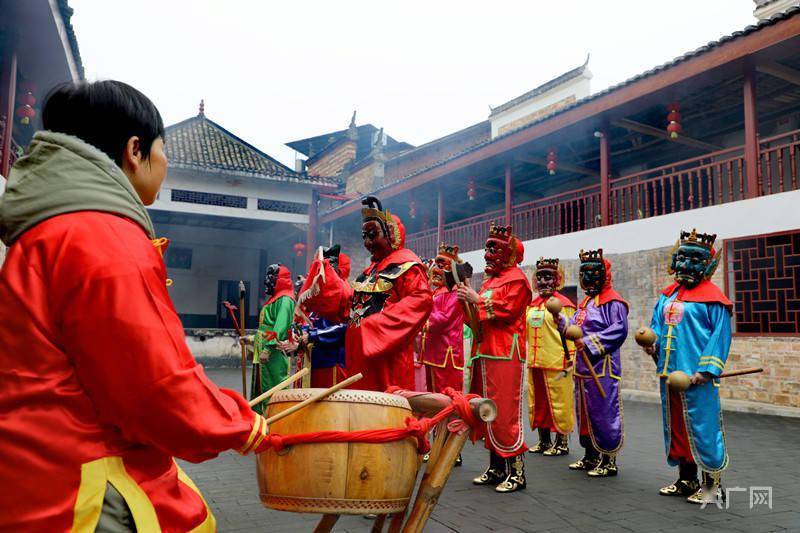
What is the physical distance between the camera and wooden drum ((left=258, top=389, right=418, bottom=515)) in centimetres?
195

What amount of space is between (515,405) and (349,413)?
10.00 feet

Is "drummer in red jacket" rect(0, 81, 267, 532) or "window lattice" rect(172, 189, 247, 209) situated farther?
"window lattice" rect(172, 189, 247, 209)

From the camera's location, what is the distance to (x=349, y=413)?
78.5 inches

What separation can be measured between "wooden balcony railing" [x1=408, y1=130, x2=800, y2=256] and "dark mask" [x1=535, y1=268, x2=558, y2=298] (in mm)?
4316

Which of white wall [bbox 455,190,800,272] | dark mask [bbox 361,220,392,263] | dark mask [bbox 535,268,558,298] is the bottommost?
dark mask [bbox 535,268,558,298]

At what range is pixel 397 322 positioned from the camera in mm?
3420

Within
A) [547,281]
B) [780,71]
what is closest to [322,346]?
[547,281]

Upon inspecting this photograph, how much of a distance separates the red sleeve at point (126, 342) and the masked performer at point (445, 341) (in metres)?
5.12

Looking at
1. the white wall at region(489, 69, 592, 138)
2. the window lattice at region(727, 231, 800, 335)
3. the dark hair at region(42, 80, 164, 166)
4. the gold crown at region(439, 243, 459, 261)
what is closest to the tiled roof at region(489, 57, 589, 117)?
the white wall at region(489, 69, 592, 138)

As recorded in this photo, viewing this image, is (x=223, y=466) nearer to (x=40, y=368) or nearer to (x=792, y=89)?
(x=40, y=368)

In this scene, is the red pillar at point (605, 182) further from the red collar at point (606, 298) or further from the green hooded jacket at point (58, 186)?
the green hooded jacket at point (58, 186)

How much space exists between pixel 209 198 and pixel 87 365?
17.0 m

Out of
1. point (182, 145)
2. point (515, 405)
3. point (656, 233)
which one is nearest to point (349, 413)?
point (515, 405)

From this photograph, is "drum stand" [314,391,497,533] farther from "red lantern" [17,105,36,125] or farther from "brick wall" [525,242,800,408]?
"red lantern" [17,105,36,125]
